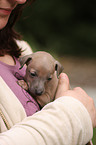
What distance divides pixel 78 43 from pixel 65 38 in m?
0.46

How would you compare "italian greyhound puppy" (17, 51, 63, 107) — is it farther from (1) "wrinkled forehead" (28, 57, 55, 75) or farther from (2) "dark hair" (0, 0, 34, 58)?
(2) "dark hair" (0, 0, 34, 58)

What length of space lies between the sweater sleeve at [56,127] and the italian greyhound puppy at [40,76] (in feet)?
1.81

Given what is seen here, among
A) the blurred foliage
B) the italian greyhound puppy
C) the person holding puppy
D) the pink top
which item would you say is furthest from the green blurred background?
the person holding puppy

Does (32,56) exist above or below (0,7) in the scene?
below

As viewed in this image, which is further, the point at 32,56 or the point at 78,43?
the point at 78,43

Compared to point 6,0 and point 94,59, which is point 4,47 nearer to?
point 6,0

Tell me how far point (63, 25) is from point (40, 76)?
21.1 feet

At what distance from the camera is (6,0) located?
5.26ft

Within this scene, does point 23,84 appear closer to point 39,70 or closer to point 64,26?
point 39,70

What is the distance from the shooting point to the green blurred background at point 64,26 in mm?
7727

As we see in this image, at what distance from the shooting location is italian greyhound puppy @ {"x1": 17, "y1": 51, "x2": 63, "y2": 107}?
1832 mm

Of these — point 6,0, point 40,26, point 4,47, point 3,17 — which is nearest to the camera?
point 6,0

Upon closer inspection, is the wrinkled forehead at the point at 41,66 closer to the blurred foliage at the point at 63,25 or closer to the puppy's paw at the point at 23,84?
the puppy's paw at the point at 23,84

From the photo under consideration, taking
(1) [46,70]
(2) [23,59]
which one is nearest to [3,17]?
(2) [23,59]
